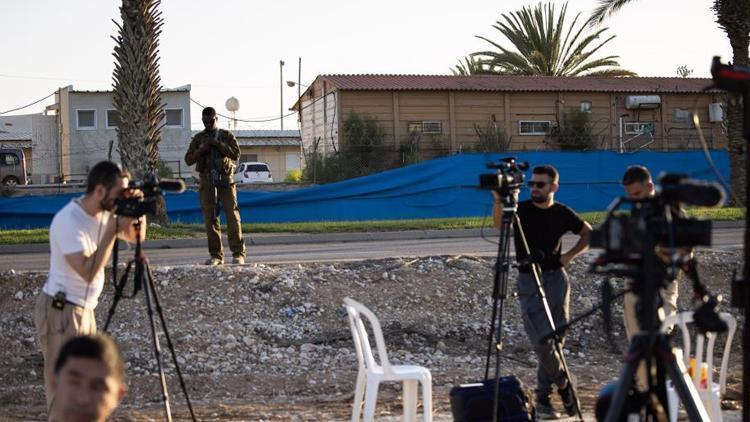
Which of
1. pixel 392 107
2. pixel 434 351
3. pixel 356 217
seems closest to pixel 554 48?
pixel 392 107

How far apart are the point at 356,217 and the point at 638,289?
21363 millimetres

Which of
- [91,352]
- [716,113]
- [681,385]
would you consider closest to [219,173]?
[681,385]

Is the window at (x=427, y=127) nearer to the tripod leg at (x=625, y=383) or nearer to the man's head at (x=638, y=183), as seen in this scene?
the man's head at (x=638, y=183)

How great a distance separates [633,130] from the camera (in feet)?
136

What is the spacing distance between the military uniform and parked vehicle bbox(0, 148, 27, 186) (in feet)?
106

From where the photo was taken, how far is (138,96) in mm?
19750

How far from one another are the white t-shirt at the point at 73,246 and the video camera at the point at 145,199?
22 cm

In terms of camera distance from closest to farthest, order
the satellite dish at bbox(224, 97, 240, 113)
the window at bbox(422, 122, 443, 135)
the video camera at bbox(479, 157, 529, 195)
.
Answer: the video camera at bbox(479, 157, 529, 195) < the window at bbox(422, 122, 443, 135) < the satellite dish at bbox(224, 97, 240, 113)

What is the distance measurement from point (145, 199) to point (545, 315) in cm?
315

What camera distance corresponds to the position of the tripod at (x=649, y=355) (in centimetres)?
397

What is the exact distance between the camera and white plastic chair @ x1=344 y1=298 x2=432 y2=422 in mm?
6965

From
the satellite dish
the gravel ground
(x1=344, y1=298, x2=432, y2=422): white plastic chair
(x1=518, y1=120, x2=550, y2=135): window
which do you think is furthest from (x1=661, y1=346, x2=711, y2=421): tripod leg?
the satellite dish

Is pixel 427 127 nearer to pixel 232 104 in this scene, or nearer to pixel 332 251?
pixel 232 104

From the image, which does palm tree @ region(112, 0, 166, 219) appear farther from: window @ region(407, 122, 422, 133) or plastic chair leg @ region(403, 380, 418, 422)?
window @ region(407, 122, 422, 133)
